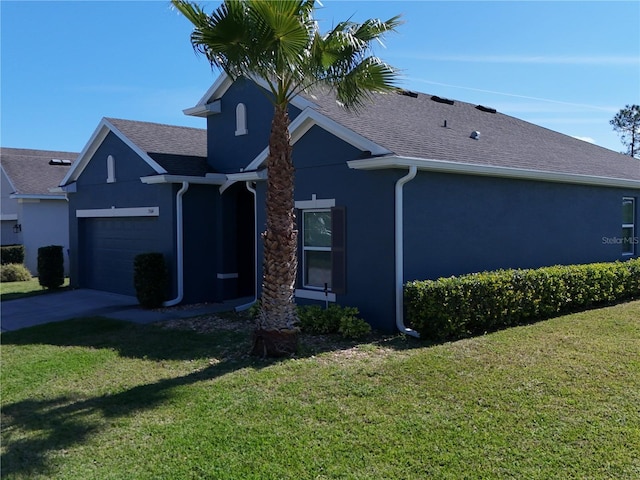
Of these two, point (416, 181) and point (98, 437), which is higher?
point (416, 181)

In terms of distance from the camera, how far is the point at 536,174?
1198cm

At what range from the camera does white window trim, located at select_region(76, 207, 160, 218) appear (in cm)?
1452

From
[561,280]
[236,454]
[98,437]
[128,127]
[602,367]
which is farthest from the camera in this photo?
[128,127]

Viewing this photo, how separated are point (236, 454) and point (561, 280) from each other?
816 centimetres

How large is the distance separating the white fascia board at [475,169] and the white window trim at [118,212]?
21.7 ft

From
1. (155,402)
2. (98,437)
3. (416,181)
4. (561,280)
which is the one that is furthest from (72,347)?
(561,280)

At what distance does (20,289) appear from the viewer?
61.5ft

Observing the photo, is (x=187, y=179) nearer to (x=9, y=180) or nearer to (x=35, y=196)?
(x=35, y=196)

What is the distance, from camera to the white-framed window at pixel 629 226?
1558 cm

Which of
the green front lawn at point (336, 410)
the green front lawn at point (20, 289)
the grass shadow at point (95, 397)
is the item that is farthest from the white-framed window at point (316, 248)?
the green front lawn at point (20, 289)

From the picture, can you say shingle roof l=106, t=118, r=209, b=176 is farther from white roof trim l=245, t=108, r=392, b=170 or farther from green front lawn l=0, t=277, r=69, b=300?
green front lawn l=0, t=277, r=69, b=300

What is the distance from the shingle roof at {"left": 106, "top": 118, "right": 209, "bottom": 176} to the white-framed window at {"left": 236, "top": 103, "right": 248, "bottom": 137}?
4.46 feet

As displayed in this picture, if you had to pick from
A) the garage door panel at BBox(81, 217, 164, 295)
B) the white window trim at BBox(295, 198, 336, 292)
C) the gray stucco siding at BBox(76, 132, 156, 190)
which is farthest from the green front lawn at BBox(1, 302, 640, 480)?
the gray stucco siding at BBox(76, 132, 156, 190)

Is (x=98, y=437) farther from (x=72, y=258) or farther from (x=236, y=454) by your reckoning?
(x=72, y=258)
